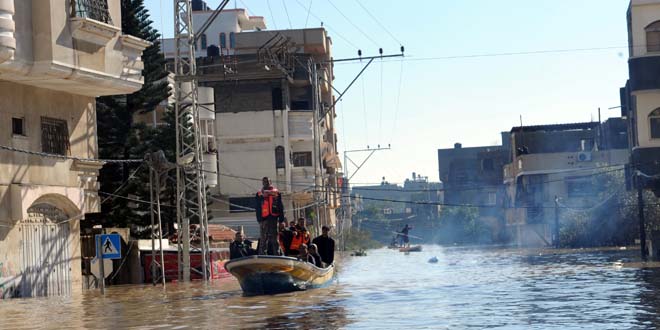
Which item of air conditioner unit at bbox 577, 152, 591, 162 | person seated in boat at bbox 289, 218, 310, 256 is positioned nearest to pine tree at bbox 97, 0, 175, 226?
person seated in boat at bbox 289, 218, 310, 256

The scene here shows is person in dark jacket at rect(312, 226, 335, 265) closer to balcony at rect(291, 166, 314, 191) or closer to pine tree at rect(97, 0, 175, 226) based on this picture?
pine tree at rect(97, 0, 175, 226)

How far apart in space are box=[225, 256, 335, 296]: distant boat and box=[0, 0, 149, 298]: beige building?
6.05 meters

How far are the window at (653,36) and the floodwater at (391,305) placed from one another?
619 inches

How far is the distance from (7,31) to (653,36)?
29.1 meters

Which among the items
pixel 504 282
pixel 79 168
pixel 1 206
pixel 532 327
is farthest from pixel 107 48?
pixel 532 327

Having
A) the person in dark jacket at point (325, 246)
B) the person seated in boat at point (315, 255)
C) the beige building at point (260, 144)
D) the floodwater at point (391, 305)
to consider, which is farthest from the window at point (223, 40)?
the person seated in boat at point (315, 255)

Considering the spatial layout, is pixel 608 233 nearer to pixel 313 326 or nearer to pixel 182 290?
pixel 182 290

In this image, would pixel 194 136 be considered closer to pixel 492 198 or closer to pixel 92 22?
pixel 92 22

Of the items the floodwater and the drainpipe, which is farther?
the drainpipe

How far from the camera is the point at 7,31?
2922 centimetres

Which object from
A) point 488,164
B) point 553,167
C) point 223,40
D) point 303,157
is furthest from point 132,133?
point 488,164

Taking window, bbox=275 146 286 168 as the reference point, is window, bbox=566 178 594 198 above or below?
below

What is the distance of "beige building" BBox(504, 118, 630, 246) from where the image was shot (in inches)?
3184

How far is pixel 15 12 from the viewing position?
3069 cm
